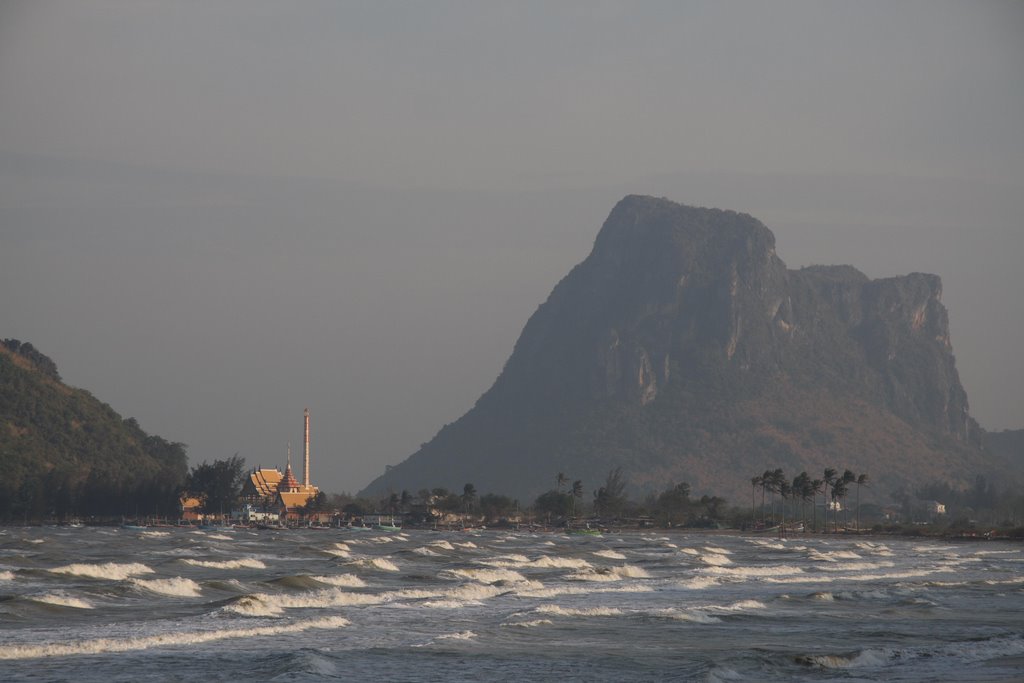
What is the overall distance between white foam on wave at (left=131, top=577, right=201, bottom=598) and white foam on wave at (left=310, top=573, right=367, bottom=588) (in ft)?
18.6

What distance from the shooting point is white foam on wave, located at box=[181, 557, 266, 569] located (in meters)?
74.8

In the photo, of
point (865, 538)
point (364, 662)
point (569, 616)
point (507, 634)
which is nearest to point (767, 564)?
point (569, 616)

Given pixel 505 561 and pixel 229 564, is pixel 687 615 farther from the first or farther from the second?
pixel 229 564

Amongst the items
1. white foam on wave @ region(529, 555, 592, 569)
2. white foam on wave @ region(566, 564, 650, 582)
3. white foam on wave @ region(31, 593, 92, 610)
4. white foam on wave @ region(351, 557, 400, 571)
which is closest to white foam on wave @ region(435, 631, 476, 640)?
white foam on wave @ region(31, 593, 92, 610)

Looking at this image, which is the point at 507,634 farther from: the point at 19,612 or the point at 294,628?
the point at 19,612

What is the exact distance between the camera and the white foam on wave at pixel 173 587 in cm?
5503

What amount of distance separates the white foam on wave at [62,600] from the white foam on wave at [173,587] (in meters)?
5.67

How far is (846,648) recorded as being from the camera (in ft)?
127

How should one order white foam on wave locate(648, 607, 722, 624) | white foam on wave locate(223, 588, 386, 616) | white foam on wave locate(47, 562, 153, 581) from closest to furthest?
white foam on wave locate(223, 588, 386, 616)
white foam on wave locate(648, 607, 722, 624)
white foam on wave locate(47, 562, 153, 581)

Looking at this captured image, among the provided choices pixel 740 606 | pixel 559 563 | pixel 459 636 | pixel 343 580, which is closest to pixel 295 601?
pixel 343 580

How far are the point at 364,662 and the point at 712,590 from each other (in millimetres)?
30184

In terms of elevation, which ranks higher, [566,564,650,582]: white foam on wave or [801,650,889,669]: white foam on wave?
[566,564,650,582]: white foam on wave

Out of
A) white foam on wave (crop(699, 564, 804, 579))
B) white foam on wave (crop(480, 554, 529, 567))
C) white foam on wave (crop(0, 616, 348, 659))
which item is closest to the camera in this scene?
white foam on wave (crop(0, 616, 348, 659))

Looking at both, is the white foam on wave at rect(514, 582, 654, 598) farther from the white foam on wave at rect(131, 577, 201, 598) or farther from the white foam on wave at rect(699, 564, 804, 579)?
the white foam on wave at rect(131, 577, 201, 598)
